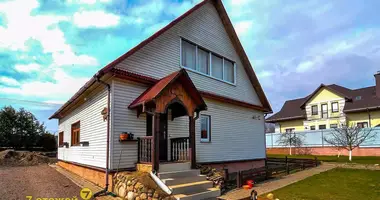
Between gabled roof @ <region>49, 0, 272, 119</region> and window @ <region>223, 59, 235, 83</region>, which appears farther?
window @ <region>223, 59, 235, 83</region>

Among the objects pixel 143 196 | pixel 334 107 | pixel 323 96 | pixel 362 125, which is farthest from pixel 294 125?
pixel 143 196

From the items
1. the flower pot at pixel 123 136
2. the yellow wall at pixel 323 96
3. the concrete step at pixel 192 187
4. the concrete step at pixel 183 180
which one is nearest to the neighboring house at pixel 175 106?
the flower pot at pixel 123 136

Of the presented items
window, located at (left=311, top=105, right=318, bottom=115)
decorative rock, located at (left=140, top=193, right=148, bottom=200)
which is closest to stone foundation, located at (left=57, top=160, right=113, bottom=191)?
decorative rock, located at (left=140, top=193, right=148, bottom=200)

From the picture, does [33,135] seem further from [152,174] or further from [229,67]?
[152,174]

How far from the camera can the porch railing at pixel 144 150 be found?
916 centimetres

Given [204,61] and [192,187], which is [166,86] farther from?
[204,61]

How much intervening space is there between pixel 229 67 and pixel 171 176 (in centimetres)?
788

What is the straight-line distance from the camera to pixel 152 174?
8289mm

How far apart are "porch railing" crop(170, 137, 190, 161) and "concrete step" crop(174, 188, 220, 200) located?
158 cm

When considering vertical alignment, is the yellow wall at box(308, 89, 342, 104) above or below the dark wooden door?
above

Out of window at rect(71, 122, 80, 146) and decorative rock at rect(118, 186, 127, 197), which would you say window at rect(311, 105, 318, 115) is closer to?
window at rect(71, 122, 80, 146)

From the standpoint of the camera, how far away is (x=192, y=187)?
330 inches

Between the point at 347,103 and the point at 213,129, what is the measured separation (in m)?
25.3

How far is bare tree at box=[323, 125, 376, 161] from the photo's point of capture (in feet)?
74.8
